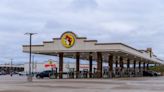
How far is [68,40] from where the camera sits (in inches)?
2857

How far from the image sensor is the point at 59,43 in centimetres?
7331

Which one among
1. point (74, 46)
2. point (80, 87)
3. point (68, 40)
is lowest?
point (80, 87)

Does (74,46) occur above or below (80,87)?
above

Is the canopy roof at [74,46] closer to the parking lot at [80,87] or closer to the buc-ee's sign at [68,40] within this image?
the buc-ee's sign at [68,40]

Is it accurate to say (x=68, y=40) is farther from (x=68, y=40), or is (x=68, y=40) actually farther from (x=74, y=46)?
(x=74, y=46)

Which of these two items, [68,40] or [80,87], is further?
[68,40]

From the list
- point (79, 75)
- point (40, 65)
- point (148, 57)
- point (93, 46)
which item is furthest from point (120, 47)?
point (40, 65)

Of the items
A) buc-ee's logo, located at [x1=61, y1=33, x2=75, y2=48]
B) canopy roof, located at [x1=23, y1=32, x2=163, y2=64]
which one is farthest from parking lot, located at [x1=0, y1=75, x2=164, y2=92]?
buc-ee's logo, located at [x1=61, y1=33, x2=75, y2=48]

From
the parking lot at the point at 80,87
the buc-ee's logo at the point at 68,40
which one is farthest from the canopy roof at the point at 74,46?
the parking lot at the point at 80,87

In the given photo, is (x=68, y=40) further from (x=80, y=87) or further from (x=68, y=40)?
(x=80, y=87)

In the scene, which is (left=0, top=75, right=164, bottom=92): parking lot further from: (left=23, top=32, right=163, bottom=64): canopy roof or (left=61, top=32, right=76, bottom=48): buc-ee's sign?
(left=61, top=32, right=76, bottom=48): buc-ee's sign

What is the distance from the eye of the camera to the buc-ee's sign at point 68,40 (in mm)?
72394

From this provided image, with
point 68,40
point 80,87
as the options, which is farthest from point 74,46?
point 80,87

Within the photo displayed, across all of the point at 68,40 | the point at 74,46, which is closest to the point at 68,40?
the point at 68,40
